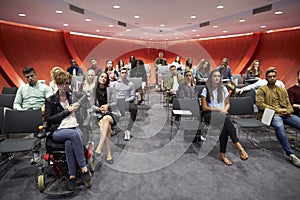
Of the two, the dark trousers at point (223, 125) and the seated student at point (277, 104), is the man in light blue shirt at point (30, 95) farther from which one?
the seated student at point (277, 104)

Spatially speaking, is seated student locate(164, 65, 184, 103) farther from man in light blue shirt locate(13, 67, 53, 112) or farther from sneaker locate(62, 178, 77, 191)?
sneaker locate(62, 178, 77, 191)

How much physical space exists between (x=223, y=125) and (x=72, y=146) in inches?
86.2

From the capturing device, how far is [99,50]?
11.6 m

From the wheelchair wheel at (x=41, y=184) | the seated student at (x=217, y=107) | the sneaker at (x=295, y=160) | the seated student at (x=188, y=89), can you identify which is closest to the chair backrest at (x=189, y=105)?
the seated student at (x=217, y=107)

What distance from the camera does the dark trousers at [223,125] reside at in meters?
3.19

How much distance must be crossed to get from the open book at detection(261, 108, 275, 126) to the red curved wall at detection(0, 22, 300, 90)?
5781 millimetres

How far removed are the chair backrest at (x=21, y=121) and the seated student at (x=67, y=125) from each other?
49cm

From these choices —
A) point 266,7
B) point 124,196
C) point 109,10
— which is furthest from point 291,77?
point 124,196

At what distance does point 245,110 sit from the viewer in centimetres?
374

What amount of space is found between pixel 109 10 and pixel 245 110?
3961 mm

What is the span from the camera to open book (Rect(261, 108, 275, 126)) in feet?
10.7

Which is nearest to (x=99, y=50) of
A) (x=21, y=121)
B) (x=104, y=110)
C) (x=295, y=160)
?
Result: (x=104, y=110)

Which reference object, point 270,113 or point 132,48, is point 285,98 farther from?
point 132,48

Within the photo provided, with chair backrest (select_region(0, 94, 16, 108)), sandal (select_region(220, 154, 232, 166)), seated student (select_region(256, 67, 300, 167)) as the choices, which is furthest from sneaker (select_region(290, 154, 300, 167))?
chair backrest (select_region(0, 94, 16, 108))
